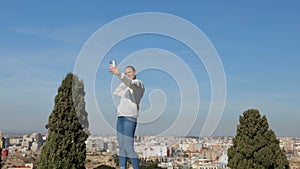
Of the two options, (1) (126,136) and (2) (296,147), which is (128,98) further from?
(2) (296,147)

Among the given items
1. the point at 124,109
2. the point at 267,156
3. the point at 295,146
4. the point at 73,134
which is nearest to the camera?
the point at 124,109

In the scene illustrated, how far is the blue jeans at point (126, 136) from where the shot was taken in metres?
6.04

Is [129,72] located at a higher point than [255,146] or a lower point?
higher

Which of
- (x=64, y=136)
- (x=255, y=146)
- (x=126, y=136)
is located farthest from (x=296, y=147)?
(x=126, y=136)

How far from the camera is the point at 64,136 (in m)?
12.6

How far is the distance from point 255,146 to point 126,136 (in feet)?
34.7

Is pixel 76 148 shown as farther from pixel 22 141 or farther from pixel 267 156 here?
pixel 22 141

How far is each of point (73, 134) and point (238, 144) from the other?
6.67 meters

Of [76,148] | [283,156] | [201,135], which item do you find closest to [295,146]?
[283,156]

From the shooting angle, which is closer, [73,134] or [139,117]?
[139,117]

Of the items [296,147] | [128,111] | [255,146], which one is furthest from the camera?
[296,147]

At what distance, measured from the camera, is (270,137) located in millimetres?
15633

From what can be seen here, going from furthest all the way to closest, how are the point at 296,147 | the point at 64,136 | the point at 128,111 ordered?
the point at 296,147 → the point at 64,136 → the point at 128,111

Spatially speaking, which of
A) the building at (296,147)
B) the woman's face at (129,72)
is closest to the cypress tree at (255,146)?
the building at (296,147)
